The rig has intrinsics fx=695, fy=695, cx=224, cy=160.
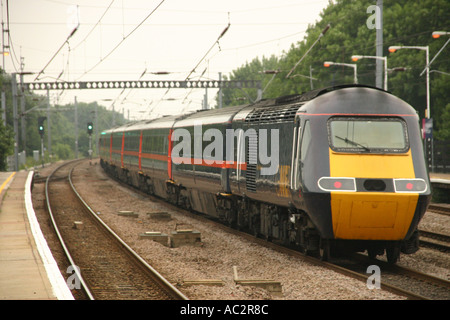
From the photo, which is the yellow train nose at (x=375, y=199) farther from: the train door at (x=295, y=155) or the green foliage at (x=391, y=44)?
the green foliage at (x=391, y=44)

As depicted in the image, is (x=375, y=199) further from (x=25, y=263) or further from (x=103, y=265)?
(x=25, y=263)

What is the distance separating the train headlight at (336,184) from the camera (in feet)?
41.4

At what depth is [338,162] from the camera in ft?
42.1

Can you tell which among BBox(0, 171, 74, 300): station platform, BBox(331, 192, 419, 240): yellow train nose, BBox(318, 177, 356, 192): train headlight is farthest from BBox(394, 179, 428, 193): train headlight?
BBox(0, 171, 74, 300): station platform

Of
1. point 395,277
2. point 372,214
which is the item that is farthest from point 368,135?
point 395,277

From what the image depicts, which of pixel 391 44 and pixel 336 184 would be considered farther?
pixel 391 44

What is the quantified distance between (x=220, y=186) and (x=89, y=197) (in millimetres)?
14473

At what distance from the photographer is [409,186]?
41.3 feet

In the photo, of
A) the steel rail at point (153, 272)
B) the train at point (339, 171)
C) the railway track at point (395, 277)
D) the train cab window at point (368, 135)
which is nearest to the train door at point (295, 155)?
the train at point (339, 171)

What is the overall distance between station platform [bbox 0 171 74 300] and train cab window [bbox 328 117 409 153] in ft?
18.4

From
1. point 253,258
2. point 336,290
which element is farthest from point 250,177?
point 336,290

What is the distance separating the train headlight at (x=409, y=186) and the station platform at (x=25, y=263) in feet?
19.8

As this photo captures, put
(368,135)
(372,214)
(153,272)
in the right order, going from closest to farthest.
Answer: (372,214) → (368,135) → (153,272)

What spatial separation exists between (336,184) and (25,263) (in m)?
6.23
